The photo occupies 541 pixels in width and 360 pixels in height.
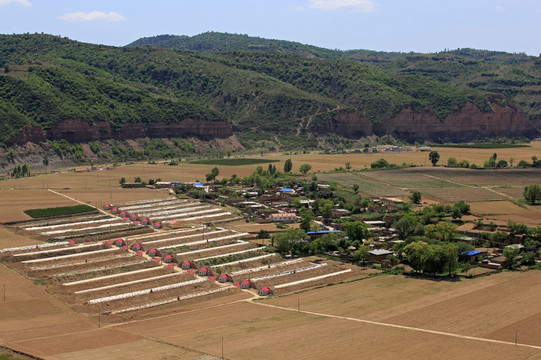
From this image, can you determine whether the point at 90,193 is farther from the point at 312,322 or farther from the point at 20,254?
the point at 312,322

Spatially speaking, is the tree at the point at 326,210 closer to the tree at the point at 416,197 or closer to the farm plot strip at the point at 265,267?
the tree at the point at 416,197

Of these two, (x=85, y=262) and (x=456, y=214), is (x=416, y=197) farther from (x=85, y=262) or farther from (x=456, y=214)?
(x=85, y=262)

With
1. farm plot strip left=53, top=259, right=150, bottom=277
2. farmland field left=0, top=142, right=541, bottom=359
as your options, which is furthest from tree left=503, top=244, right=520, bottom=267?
farm plot strip left=53, top=259, right=150, bottom=277

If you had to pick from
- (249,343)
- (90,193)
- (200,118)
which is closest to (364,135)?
(200,118)

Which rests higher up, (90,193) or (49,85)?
(49,85)

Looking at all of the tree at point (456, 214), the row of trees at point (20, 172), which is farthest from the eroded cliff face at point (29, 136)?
the tree at point (456, 214)

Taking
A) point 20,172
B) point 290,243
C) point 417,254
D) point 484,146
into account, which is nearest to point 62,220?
point 290,243
